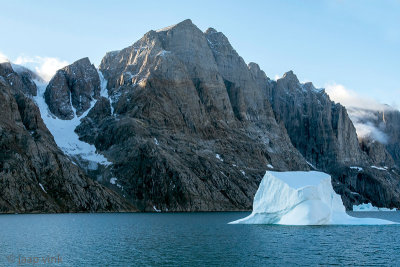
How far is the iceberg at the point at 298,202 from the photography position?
8275 cm

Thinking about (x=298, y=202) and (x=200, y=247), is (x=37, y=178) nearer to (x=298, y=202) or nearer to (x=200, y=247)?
(x=298, y=202)

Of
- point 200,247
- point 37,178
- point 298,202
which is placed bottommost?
point 200,247

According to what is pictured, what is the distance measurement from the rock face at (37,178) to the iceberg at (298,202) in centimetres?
6990

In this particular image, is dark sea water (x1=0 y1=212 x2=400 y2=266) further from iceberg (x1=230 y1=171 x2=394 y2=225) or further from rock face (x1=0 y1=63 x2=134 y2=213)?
rock face (x1=0 y1=63 x2=134 y2=213)

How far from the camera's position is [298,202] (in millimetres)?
82875

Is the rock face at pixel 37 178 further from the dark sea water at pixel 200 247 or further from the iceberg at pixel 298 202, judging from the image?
the iceberg at pixel 298 202

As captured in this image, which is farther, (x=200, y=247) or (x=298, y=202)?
(x=298, y=202)

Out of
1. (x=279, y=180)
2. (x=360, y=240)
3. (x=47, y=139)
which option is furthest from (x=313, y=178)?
(x=47, y=139)

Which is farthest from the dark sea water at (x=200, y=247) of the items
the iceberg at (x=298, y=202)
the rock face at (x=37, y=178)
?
the rock face at (x=37, y=178)

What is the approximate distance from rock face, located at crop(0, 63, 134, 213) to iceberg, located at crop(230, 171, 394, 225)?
69897 mm

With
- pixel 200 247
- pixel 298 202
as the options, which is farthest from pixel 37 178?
pixel 200 247

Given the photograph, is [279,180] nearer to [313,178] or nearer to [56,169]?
[313,178]

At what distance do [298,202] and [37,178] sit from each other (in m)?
89.4

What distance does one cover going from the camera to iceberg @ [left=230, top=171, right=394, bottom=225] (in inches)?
3258
